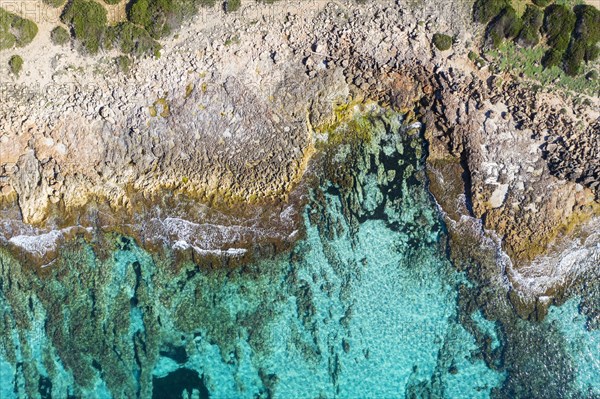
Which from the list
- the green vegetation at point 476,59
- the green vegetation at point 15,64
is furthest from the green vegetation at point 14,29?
the green vegetation at point 476,59

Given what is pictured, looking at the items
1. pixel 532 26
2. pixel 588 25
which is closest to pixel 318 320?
pixel 532 26

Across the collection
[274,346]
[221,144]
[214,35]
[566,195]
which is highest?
[214,35]

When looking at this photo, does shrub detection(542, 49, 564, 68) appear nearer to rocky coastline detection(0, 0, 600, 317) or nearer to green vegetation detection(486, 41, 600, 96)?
green vegetation detection(486, 41, 600, 96)

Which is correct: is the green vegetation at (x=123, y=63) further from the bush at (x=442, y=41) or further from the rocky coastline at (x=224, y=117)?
the bush at (x=442, y=41)

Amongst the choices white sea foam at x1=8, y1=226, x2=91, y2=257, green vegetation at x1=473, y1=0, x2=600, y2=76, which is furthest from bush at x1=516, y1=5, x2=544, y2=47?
white sea foam at x1=8, y1=226, x2=91, y2=257

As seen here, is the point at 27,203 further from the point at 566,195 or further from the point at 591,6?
the point at 591,6

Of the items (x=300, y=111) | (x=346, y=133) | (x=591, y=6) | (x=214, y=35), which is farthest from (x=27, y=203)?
(x=591, y=6)

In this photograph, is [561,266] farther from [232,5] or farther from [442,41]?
[232,5]
